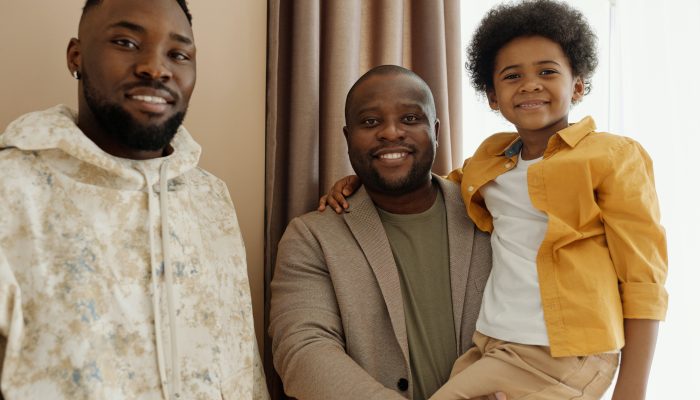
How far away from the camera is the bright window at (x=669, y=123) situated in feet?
6.88

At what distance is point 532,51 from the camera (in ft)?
4.44

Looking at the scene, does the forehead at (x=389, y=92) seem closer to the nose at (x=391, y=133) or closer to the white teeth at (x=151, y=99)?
the nose at (x=391, y=133)

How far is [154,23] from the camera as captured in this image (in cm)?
104

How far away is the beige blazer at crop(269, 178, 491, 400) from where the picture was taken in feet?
4.06

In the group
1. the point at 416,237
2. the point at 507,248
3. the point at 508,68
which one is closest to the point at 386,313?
the point at 416,237

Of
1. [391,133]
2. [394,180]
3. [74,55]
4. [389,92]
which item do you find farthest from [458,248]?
[74,55]

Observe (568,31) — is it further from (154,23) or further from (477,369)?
(154,23)

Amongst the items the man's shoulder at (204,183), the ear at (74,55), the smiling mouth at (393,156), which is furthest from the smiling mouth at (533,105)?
the ear at (74,55)

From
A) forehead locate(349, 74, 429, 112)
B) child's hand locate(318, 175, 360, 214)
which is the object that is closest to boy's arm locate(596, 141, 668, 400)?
forehead locate(349, 74, 429, 112)

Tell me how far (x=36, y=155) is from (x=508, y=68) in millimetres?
1071

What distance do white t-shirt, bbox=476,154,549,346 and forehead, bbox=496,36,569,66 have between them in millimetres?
255

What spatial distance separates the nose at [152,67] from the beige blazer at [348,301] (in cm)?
56

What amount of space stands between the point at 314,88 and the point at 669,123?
59.0 inches

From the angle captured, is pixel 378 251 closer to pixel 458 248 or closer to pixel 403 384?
pixel 458 248
